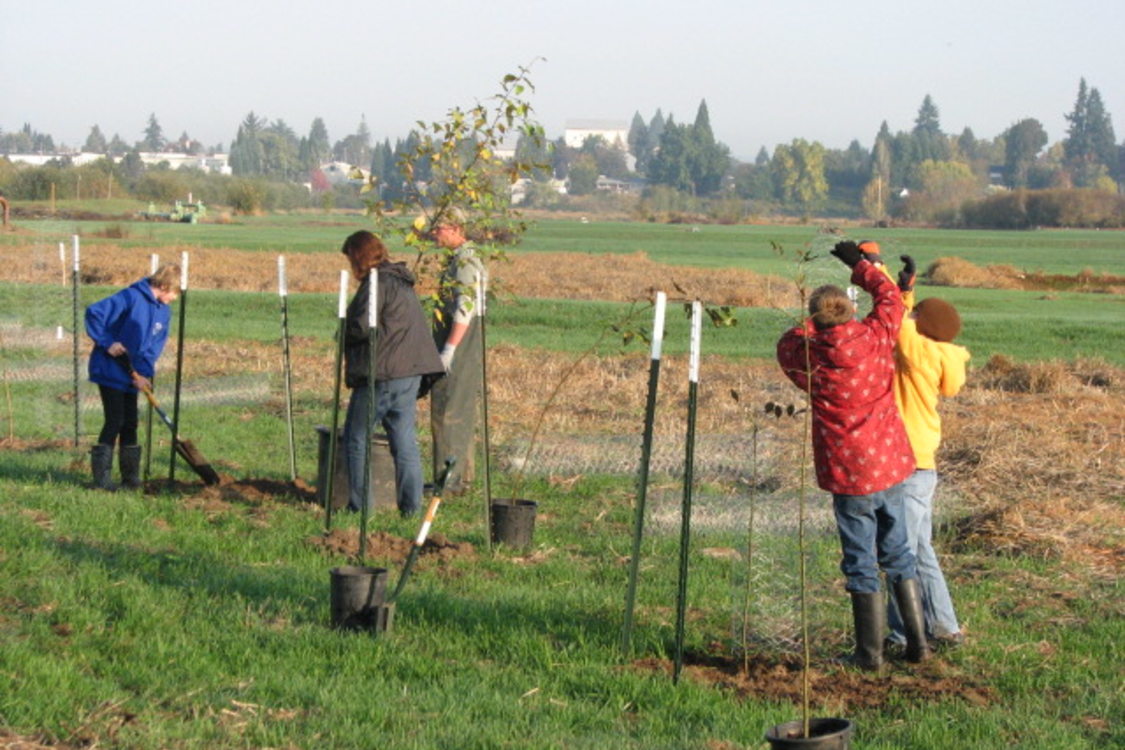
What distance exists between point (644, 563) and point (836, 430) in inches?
115

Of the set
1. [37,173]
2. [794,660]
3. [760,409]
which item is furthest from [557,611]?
[37,173]

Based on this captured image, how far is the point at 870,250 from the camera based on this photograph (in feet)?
23.7

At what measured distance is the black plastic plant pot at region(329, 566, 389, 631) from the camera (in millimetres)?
7320

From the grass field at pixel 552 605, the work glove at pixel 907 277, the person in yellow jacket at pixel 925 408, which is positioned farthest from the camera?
the work glove at pixel 907 277

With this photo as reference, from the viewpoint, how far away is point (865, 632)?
275 inches

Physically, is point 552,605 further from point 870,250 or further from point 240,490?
point 240,490

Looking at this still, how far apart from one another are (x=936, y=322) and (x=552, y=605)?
8.24 ft

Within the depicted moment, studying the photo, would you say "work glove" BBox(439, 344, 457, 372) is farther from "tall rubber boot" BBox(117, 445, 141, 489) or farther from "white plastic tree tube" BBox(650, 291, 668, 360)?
"white plastic tree tube" BBox(650, 291, 668, 360)

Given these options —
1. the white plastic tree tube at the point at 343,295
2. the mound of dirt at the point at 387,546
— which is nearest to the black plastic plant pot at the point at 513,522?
the mound of dirt at the point at 387,546

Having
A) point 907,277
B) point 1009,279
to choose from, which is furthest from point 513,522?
point 1009,279

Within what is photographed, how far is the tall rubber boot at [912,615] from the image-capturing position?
7.07 metres

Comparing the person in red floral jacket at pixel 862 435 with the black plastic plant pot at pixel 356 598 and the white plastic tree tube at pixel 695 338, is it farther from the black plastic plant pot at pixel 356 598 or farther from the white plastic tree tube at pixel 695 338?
the black plastic plant pot at pixel 356 598

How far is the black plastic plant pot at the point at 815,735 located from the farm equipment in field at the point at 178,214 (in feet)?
311

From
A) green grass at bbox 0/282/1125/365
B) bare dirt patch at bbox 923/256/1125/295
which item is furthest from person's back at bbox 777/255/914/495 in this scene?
bare dirt patch at bbox 923/256/1125/295
